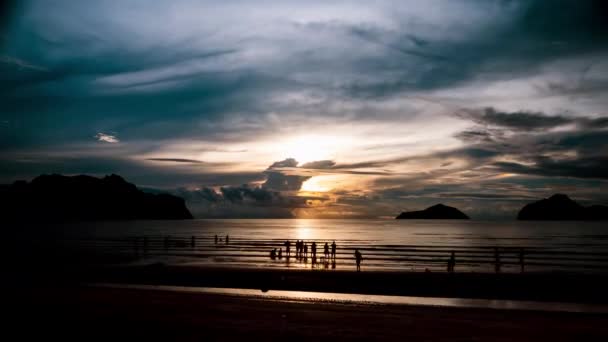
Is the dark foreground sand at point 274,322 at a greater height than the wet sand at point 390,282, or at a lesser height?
greater

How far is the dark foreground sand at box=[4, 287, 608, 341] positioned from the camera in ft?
33.7

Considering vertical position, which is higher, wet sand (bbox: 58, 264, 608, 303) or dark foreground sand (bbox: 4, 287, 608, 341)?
dark foreground sand (bbox: 4, 287, 608, 341)

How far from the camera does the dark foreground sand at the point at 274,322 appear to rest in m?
10.3

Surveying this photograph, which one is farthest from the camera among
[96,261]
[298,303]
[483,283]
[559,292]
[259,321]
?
[96,261]

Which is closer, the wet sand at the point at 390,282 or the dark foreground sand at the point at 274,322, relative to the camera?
the dark foreground sand at the point at 274,322

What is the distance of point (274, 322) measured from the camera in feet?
37.6

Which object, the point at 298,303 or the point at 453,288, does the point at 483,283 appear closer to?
the point at 453,288

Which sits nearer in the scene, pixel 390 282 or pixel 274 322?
pixel 274 322

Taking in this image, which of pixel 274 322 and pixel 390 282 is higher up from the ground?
pixel 274 322

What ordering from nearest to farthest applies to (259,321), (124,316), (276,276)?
1. (259,321)
2. (124,316)
3. (276,276)

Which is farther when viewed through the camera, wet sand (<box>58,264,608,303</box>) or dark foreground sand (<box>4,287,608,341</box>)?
wet sand (<box>58,264,608,303</box>)

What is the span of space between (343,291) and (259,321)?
24.6 feet

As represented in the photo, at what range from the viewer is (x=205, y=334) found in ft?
34.3

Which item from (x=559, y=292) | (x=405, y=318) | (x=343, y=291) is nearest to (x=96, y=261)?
(x=343, y=291)
